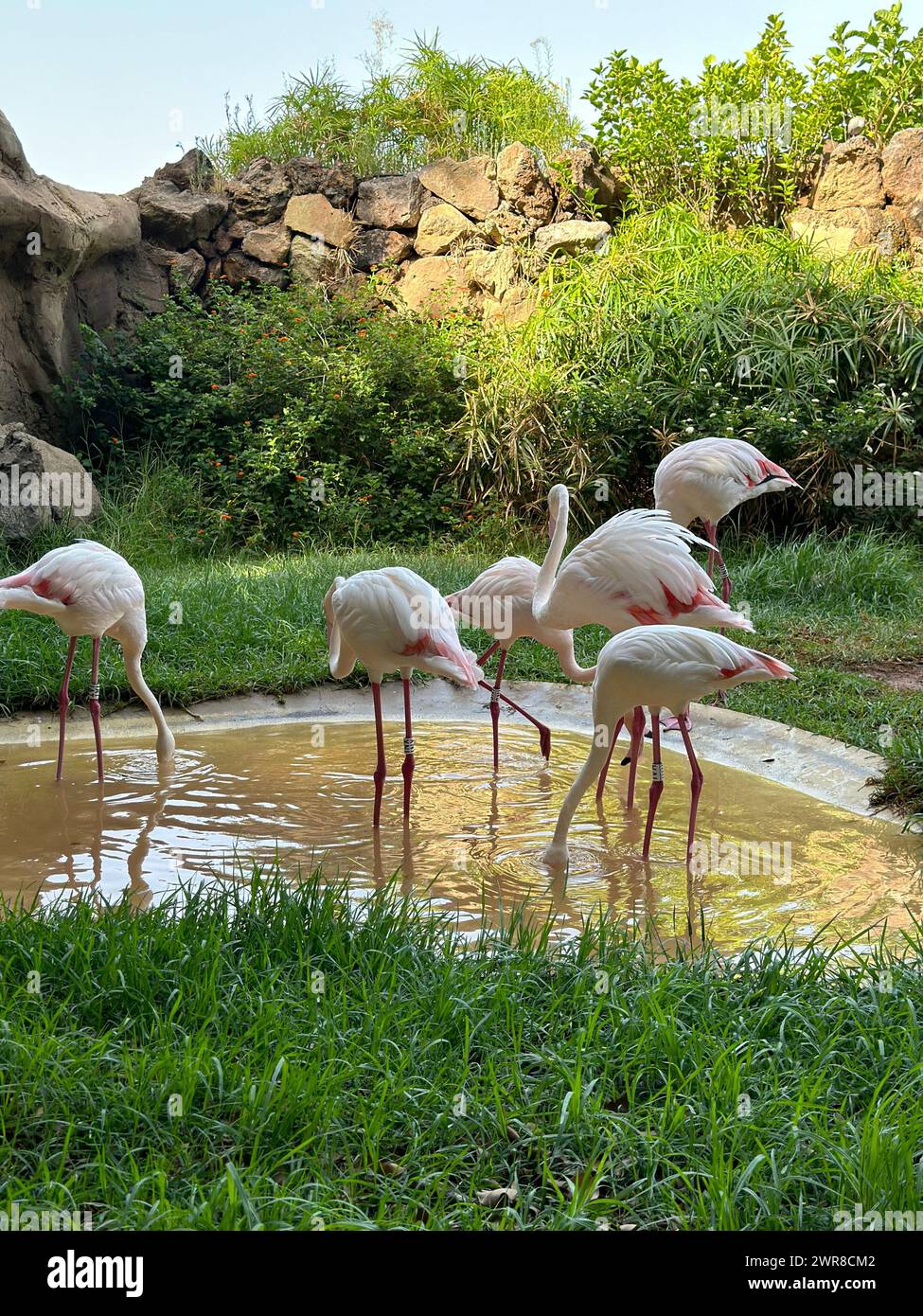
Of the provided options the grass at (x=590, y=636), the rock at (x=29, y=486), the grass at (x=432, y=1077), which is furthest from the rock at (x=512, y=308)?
the grass at (x=432, y=1077)

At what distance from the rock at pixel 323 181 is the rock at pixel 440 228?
1.00 metres

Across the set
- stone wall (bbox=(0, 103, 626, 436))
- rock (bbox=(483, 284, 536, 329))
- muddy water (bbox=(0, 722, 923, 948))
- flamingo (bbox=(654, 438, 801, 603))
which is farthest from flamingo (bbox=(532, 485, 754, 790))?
stone wall (bbox=(0, 103, 626, 436))

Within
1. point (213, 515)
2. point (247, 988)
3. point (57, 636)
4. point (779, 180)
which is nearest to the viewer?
point (247, 988)

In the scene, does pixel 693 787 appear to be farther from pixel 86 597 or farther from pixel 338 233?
pixel 338 233

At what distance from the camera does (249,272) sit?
13438mm

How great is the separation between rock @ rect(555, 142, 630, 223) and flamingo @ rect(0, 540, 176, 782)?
29.9 ft

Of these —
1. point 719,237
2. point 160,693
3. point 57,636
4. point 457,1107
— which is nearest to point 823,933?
point 457,1107

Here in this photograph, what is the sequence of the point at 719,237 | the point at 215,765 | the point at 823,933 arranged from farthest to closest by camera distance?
the point at 719,237, the point at 215,765, the point at 823,933

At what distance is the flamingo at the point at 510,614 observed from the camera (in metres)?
5.76

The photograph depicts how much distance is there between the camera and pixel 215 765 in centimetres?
565

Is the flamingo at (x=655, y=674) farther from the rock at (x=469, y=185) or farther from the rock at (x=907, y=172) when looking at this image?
the rock at (x=469, y=185)

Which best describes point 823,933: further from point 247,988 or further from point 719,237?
point 719,237

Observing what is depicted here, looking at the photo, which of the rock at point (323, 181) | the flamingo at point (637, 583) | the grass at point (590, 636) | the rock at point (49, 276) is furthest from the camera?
the rock at point (323, 181)
